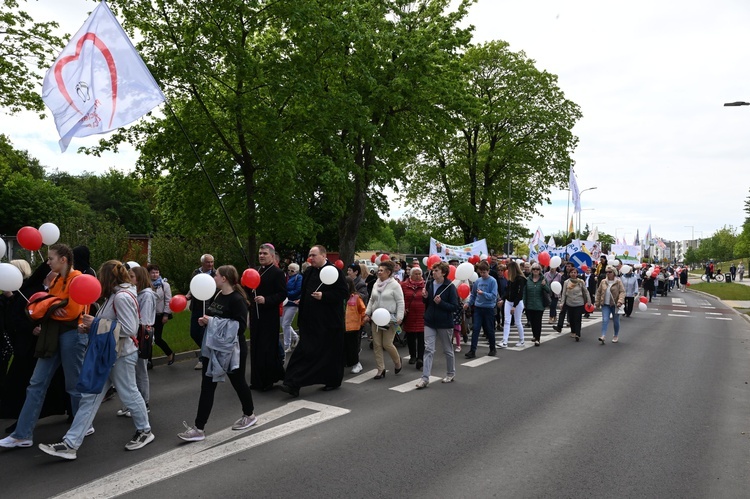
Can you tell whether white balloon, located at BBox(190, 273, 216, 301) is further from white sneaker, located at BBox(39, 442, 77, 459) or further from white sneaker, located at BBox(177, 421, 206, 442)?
white sneaker, located at BBox(39, 442, 77, 459)

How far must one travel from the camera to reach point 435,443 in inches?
214

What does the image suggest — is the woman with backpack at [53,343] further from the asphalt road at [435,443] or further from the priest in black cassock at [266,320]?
the priest in black cassock at [266,320]

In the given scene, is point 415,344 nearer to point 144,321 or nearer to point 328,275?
point 328,275

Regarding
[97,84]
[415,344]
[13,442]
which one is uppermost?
[97,84]

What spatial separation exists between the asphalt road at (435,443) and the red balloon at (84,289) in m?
1.43

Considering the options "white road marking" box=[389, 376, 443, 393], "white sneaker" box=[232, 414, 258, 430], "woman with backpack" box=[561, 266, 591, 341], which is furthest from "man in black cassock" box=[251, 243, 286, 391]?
"woman with backpack" box=[561, 266, 591, 341]

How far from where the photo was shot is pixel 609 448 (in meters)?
5.42

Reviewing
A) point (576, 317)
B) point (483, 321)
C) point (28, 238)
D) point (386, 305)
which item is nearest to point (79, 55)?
point (28, 238)

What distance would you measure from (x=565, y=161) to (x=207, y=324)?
31224 millimetres

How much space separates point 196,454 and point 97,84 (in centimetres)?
468

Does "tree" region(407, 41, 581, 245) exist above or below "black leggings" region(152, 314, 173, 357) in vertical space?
above

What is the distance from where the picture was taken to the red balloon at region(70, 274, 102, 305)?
185 inches

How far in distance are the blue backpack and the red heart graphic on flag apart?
304 centimetres

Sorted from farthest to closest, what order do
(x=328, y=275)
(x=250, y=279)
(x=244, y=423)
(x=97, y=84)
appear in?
(x=328, y=275) < (x=97, y=84) < (x=250, y=279) < (x=244, y=423)
